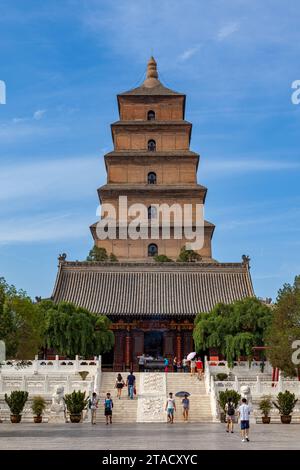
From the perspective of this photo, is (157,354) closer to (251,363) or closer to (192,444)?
(251,363)

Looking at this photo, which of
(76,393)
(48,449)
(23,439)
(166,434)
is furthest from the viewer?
(76,393)

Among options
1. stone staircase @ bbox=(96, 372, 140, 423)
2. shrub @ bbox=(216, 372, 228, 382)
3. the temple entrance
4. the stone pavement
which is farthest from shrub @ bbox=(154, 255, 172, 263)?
the stone pavement

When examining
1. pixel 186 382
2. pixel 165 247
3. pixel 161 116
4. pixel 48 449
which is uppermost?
pixel 161 116

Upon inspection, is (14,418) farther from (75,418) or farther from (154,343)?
(154,343)

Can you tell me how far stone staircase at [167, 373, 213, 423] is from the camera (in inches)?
970

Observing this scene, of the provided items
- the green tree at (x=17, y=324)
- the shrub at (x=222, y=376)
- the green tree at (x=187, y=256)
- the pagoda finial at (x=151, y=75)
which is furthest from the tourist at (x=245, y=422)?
the pagoda finial at (x=151, y=75)

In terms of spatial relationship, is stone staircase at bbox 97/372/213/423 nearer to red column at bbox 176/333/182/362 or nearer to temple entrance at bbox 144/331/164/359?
red column at bbox 176/333/182/362

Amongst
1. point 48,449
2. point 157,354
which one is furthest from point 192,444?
point 157,354

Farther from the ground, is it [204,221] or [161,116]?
[161,116]

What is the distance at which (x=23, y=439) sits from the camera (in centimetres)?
1564

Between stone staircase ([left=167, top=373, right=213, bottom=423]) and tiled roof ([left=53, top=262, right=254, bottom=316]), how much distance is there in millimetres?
9041

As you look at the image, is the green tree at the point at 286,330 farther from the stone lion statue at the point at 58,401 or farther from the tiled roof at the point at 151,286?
the tiled roof at the point at 151,286

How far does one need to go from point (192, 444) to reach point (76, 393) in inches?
382

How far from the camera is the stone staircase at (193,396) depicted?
80.8 feet
